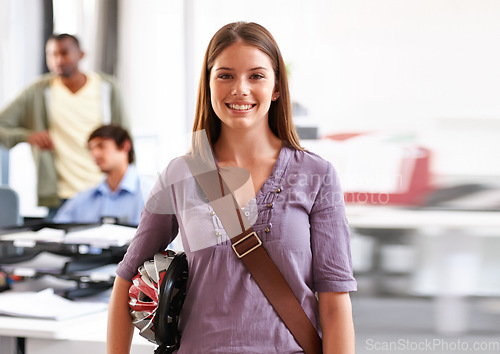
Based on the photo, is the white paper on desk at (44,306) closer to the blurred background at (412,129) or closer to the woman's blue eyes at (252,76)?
the woman's blue eyes at (252,76)

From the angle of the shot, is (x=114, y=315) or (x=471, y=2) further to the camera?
(x=471, y=2)

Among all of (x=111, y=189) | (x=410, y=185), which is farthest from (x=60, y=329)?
(x=410, y=185)

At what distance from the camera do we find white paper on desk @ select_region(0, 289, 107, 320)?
165cm

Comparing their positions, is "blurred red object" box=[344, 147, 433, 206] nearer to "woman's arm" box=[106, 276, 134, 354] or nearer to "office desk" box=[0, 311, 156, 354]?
"office desk" box=[0, 311, 156, 354]

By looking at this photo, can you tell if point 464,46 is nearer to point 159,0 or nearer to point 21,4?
point 159,0

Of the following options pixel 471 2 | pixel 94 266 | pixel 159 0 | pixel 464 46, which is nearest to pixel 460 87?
pixel 464 46

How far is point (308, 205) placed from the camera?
1.07m

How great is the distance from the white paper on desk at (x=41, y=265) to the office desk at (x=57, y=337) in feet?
1.16

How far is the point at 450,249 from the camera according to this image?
3225 mm

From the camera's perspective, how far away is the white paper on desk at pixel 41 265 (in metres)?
1.97

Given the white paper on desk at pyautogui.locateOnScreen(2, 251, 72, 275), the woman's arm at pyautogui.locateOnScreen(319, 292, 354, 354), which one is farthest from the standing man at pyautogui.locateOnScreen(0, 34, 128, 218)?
the woman's arm at pyautogui.locateOnScreen(319, 292, 354, 354)

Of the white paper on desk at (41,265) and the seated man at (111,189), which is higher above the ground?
the seated man at (111,189)

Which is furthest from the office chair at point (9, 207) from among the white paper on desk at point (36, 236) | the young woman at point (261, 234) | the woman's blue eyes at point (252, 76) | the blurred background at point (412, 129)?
the woman's blue eyes at point (252, 76)

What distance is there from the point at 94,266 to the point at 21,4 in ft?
5.28
